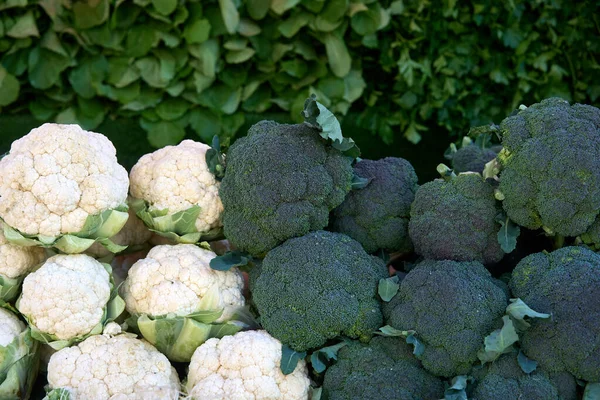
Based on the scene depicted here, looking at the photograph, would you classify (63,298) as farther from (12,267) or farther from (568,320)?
(568,320)

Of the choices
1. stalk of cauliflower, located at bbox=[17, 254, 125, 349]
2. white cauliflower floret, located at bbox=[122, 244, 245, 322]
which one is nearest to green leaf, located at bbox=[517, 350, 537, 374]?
white cauliflower floret, located at bbox=[122, 244, 245, 322]

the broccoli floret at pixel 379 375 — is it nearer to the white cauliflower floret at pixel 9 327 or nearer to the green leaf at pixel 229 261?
the green leaf at pixel 229 261

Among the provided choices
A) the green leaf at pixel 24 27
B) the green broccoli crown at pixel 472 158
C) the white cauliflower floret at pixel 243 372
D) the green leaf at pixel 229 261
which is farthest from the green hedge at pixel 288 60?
the white cauliflower floret at pixel 243 372

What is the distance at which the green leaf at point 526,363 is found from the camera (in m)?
1.60

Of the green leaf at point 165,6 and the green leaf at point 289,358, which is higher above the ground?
the green leaf at point 165,6

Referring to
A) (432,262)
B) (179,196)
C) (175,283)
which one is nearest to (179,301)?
(175,283)

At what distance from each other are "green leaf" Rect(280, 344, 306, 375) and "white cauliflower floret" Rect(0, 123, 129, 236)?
622 millimetres

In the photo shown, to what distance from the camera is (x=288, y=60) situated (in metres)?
3.95

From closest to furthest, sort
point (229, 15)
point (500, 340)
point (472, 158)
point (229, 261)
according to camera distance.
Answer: point (500, 340) < point (229, 261) < point (472, 158) < point (229, 15)

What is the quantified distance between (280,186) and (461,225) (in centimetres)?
53

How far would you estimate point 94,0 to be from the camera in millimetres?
3473

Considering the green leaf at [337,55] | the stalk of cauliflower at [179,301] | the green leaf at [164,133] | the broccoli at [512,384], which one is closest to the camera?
the broccoli at [512,384]

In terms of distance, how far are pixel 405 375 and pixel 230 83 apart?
2.54m

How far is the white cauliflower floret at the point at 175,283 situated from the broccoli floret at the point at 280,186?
120 millimetres
